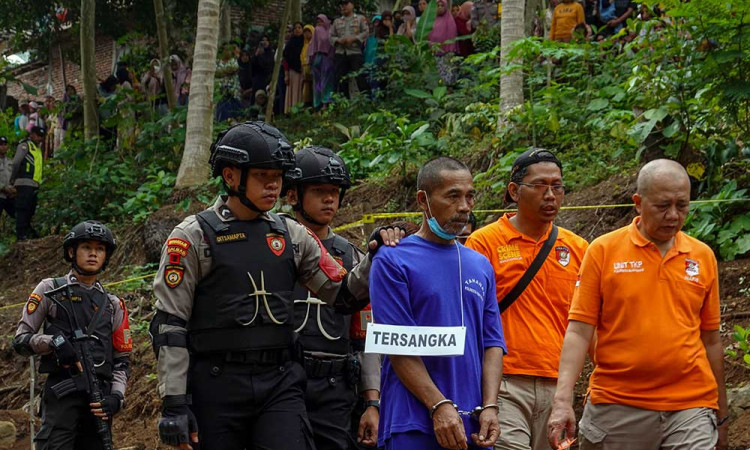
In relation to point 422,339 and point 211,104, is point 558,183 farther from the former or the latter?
point 211,104

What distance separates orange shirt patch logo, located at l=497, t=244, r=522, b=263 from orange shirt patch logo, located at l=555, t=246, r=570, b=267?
229mm

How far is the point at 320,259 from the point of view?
545 centimetres

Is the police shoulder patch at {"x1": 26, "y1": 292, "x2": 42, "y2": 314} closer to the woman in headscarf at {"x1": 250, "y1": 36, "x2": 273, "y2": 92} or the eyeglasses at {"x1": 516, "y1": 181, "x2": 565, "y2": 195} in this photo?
the eyeglasses at {"x1": 516, "y1": 181, "x2": 565, "y2": 195}

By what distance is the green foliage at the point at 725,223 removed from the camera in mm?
8945

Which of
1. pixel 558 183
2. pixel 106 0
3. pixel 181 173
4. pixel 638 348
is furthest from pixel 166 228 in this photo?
pixel 106 0

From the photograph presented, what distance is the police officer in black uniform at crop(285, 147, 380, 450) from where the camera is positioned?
19.6 feet

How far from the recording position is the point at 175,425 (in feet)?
16.1

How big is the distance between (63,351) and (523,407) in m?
3.72

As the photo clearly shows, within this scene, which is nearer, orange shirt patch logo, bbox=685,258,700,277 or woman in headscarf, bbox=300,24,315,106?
orange shirt patch logo, bbox=685,258,700,277

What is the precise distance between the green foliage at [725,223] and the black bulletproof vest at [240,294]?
499 centimetres

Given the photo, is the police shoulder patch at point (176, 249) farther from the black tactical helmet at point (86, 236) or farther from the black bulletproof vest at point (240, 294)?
the black tactical helmet at point (86, 236)

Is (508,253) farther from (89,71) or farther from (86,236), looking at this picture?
(89,71)

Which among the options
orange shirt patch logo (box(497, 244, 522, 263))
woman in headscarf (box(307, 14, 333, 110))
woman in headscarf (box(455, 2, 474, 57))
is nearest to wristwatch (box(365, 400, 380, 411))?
orange shirt patch logo (box(497, 244, 522, 263))

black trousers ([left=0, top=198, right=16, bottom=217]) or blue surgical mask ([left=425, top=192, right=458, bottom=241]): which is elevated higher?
black trousers ([left=0, top=198, right=16, bottom=217])
